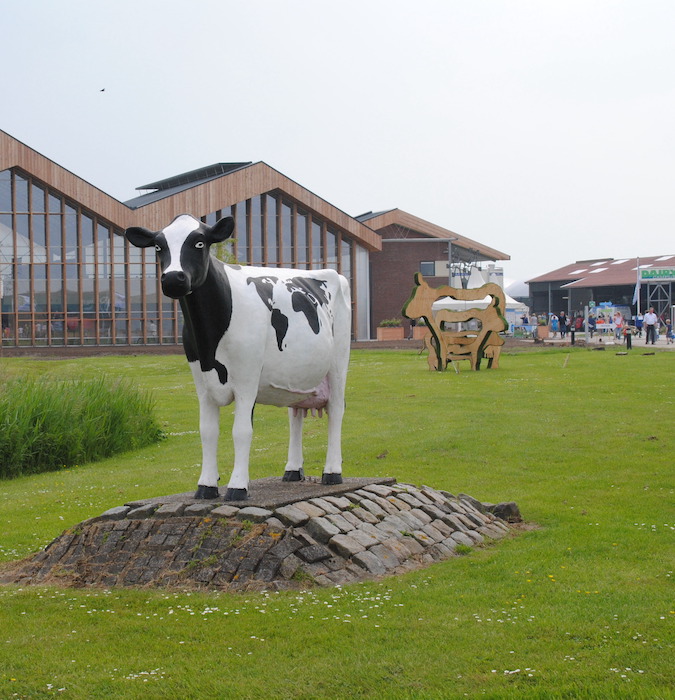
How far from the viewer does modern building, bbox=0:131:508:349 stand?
159 feet

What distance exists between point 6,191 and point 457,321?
27.9m

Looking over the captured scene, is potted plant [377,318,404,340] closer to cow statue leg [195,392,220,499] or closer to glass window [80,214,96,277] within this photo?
glass window [80,214,96,277]

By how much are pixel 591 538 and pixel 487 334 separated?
20057 mm

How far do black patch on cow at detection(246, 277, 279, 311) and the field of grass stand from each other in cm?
281

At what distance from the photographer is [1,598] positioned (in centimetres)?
788

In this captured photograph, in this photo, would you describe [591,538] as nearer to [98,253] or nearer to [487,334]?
[487,334]

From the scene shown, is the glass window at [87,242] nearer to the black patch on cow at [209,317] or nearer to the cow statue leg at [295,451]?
the cow statue leg at [295,451]

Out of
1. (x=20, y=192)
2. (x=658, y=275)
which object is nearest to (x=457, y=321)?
(x=20, y=192)

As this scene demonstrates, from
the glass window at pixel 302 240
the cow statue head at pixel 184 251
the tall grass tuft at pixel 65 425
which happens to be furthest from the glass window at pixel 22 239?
the cow statue head at pixel 184 251

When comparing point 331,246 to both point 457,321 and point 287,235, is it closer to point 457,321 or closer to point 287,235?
point 287,235

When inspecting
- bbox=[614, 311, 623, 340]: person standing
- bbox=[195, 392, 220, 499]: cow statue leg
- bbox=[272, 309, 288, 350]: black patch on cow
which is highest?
bbox=[272, 309, 288, 350]: black patch on cow

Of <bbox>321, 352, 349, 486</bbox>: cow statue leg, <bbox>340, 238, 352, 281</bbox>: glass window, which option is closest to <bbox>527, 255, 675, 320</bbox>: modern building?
<bbox>340, 238, 352, 281</bbox>: glass window

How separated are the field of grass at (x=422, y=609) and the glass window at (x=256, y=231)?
36.9 m

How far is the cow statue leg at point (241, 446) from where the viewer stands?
8.95 metres
